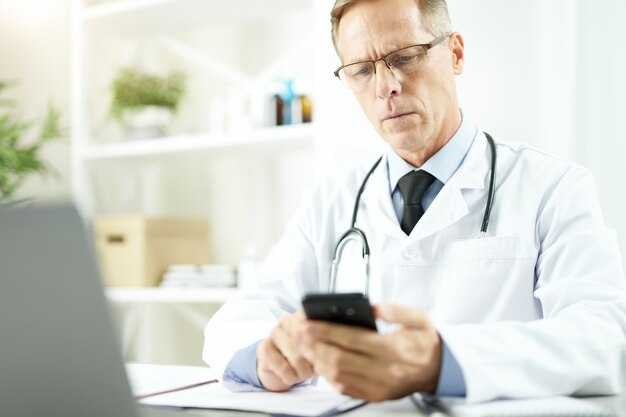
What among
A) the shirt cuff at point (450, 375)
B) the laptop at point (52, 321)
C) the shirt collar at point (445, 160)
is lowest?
the shirt cuff at point (450, 375)

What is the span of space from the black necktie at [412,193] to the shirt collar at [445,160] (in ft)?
0.05

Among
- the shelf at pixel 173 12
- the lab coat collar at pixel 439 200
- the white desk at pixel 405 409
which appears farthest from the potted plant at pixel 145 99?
the white desk at pixel 405 409

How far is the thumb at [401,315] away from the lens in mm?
780

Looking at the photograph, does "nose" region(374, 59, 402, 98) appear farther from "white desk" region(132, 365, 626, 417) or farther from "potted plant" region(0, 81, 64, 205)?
"potted plant" region(0, 81, 64, 205)

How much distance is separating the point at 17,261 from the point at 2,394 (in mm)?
97

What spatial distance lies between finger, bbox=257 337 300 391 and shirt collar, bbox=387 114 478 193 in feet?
1.87

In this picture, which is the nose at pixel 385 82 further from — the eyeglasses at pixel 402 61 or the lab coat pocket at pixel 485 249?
the lab coat pocket at pixel 485 249

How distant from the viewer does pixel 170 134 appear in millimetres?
3096

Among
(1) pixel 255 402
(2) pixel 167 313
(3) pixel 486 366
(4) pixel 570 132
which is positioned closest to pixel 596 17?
(4) pixel 570 132

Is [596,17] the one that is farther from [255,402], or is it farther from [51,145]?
[51,145]

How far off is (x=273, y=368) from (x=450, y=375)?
26cm

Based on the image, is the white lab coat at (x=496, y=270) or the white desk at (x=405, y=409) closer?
the white desk at (x=405, y=409)

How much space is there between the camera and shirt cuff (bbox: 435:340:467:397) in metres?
0.84

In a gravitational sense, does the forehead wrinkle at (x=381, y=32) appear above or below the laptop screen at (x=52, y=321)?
above
